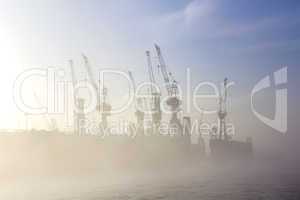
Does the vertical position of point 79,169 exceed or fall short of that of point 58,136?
it falls short

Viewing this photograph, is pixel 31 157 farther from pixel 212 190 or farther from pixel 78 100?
pixel 212 190

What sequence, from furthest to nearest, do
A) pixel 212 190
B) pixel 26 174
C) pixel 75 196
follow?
1. pixel 26 174
2. pixel 212 190
3. pixel 75 196

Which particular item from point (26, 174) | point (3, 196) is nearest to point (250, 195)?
point (3, 196)

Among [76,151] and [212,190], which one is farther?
[76,151]

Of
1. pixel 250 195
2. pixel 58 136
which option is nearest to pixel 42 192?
pixel 250 195

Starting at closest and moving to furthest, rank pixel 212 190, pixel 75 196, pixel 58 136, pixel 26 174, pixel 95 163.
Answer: pixel 75 196, pixel 212 190, pixel 26 174, pixel 58 136, pixel 95 163

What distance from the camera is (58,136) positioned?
163m

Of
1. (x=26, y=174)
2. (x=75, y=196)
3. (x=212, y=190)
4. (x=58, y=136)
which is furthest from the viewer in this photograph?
(x=58, y=136)

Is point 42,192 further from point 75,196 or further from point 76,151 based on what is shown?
point 76,151

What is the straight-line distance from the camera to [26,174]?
14238cm

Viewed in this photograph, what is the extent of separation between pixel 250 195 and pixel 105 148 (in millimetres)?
105257

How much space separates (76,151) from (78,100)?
29358 millimetres

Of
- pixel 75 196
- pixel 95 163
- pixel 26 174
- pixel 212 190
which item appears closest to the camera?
pixel 75 196

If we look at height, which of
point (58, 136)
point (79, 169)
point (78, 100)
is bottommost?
point (79, 169)
